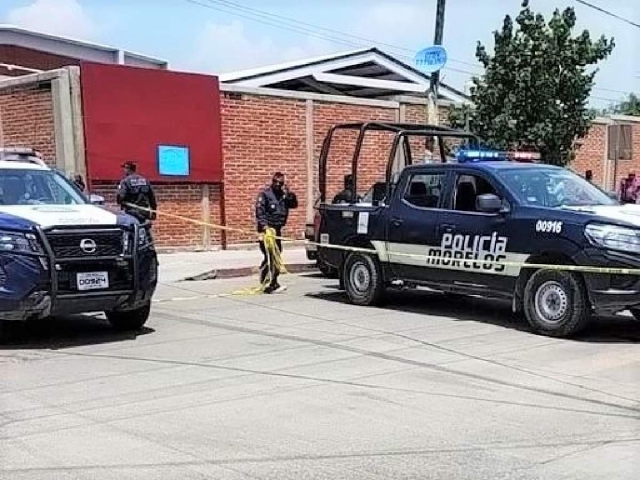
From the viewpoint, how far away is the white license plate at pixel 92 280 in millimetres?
8866

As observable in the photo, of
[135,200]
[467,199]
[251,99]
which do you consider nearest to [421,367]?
[467,199]

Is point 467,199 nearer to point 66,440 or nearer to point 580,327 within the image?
point 580,327

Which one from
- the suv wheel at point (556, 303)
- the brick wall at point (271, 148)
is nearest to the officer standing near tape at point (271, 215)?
the suv wheel at point (556, 303)

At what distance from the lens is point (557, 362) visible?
819 centimetres

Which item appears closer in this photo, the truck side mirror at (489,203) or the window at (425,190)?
the truck side mirror at (489,203)

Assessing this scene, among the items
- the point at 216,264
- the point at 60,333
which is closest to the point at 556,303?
the point at 60,333

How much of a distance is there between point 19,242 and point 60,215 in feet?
2.03

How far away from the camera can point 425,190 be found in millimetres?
11289

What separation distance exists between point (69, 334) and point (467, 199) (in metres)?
4.69

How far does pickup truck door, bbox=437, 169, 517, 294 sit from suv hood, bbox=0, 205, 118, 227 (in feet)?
12.5

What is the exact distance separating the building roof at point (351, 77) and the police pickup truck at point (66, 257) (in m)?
15.6

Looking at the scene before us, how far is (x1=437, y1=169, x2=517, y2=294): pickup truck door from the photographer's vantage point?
10.0 meters

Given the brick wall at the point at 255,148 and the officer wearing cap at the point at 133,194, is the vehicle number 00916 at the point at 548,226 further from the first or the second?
the brick wall at the point at 255,148

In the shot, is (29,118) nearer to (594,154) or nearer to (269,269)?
(269,269)
